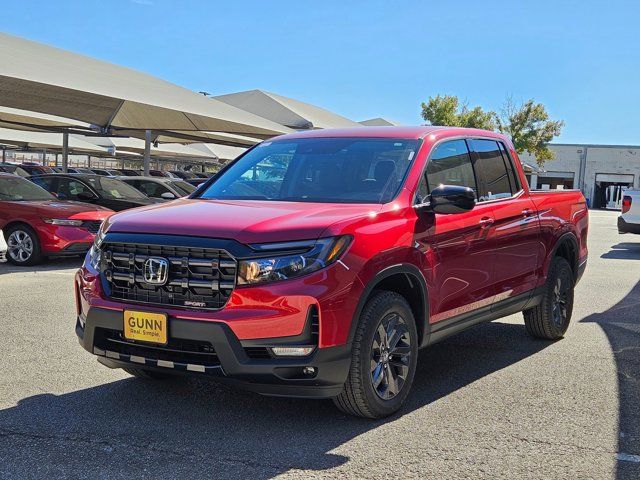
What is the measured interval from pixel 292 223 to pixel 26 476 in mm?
1810

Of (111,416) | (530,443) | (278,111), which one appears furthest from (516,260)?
(278,111)

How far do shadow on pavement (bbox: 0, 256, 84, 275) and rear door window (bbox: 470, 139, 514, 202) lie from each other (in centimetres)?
749

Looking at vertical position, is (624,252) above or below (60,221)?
below

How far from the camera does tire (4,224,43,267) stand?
11.6 meters

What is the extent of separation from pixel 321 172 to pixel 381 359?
1.49 metres

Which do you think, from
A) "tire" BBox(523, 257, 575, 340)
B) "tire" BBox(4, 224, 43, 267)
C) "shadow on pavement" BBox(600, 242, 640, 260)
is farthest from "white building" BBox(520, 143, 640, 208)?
"tire" BBox(523, 257, 575, 340)

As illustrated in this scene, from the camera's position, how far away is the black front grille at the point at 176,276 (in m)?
3.99

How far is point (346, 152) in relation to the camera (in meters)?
5.35

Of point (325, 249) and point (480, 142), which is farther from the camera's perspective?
point (480, 142)

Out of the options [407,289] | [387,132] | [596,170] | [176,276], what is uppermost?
[596,170]

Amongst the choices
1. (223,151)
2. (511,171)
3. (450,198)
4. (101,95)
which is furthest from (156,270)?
(223,151)

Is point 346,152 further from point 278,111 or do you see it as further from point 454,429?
point 278,111

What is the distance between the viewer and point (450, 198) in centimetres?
472

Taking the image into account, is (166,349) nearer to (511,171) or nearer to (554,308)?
(511,171)
